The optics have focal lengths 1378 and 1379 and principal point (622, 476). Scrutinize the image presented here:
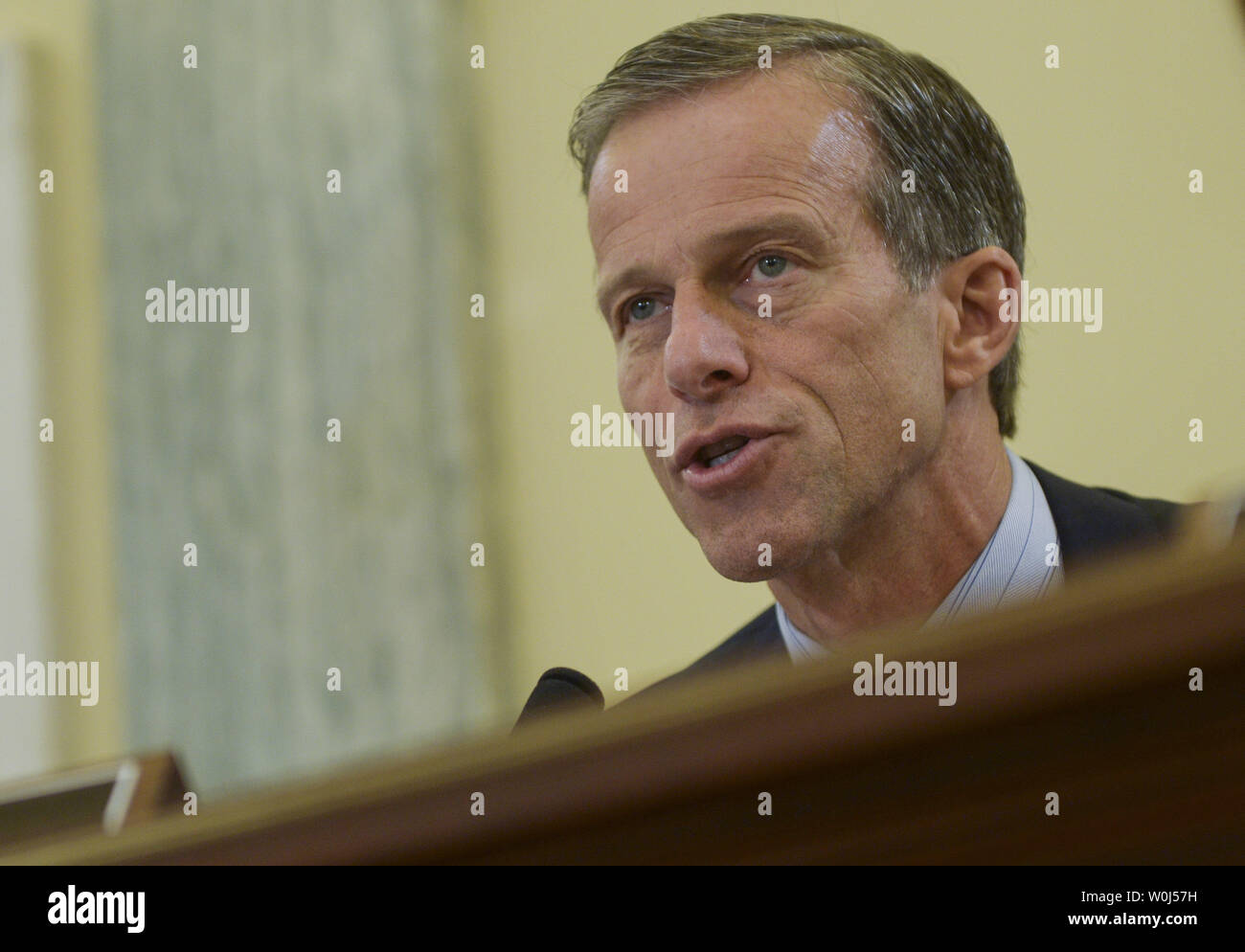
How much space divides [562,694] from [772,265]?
8.3 inches

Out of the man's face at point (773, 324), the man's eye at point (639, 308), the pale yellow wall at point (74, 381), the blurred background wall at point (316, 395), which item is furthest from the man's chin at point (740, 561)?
the pale yellow wall at point (74, 381)

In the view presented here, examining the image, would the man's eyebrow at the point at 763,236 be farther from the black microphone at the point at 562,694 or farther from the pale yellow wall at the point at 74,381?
the pale yellow wall at the point at 74,381

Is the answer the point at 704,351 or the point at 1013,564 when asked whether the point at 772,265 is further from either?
the point at 1013,564

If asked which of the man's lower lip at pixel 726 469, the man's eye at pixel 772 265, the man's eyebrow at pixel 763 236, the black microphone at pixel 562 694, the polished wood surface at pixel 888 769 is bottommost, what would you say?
the polished wood surface at pixel 888 769

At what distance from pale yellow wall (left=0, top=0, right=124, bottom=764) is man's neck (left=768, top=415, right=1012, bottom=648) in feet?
4.89

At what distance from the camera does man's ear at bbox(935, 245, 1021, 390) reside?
0.62 metres

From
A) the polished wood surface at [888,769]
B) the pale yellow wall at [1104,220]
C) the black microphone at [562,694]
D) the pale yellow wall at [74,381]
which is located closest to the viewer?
the polished wood surface at [888,769]

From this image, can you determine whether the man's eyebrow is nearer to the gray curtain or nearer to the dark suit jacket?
the dark suit jacket

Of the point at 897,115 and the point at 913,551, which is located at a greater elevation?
the point at 897,115

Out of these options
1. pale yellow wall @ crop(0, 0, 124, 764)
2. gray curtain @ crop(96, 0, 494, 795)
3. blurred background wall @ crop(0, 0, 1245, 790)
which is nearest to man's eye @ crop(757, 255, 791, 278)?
blurred background wall @ crop(0, 0, 1245, 790)

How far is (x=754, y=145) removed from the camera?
2.00ft

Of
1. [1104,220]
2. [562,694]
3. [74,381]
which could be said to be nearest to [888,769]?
[562,694]

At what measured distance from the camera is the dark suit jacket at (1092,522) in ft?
1.92

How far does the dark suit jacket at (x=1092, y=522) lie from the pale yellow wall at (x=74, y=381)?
147 cm
